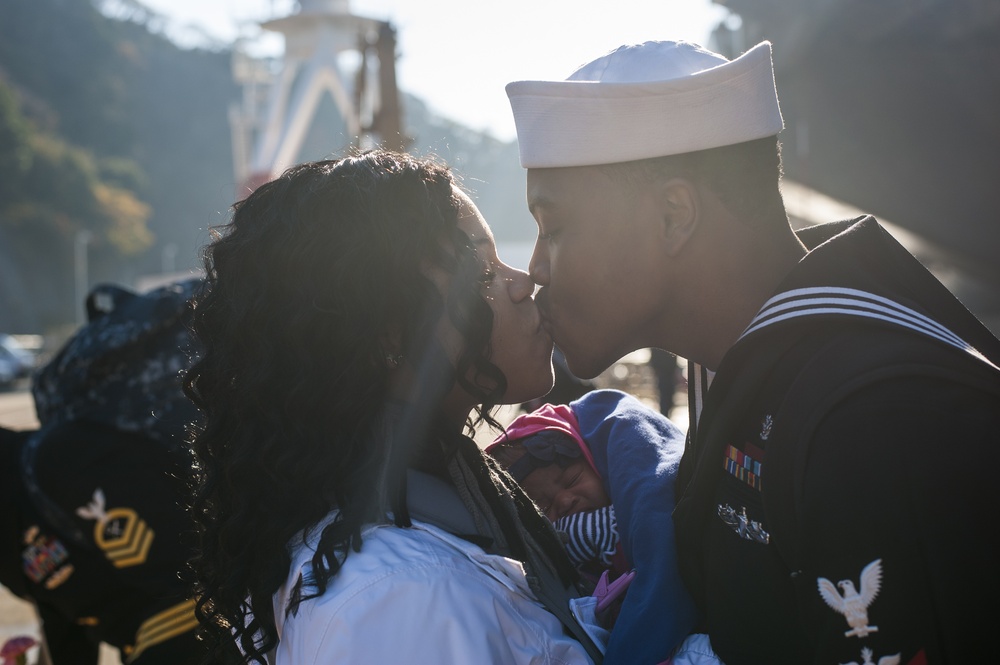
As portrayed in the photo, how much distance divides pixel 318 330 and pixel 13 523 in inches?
92.9

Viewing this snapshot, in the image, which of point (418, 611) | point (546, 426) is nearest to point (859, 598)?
point (418, 611)

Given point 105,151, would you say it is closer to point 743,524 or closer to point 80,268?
point 80,268

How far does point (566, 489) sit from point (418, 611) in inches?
39.9

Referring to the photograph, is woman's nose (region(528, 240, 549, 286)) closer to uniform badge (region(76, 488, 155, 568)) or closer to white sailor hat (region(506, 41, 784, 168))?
white sailor hat (region(506, 41, 784, 168))

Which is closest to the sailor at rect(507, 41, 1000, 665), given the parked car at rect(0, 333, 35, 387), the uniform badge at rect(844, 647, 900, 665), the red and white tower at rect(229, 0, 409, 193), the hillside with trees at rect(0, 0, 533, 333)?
the uniform badge at rect(844, 647, 900, 665)

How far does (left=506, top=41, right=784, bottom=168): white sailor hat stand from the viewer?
6.92ft

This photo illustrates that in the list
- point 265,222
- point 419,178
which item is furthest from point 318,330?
point 419,178

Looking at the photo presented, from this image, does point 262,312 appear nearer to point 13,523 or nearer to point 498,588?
point 498,588

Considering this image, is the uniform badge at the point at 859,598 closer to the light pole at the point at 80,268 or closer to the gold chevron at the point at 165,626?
the gold chevron at the point at 165,626

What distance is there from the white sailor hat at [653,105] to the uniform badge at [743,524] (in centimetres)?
83

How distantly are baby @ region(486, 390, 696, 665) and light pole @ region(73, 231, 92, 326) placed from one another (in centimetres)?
5383

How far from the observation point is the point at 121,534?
3.37 metres

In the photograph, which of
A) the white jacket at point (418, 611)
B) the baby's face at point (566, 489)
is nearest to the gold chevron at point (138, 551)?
the baby's face at point (566, 489)

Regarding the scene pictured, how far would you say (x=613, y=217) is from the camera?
2215 millimetres
